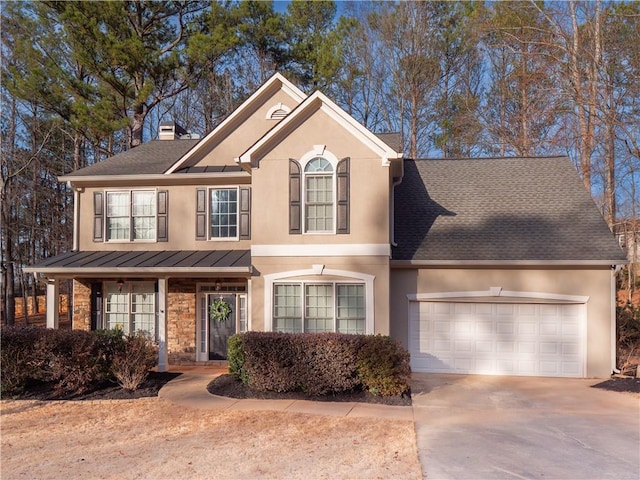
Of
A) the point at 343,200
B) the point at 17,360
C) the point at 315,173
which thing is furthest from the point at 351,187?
the point at 17,360

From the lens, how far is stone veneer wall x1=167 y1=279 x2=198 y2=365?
44.0 feet

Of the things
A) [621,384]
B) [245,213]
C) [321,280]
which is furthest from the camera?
[245,213]

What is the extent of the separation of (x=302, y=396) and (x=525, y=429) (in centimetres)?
399

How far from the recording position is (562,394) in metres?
10.0

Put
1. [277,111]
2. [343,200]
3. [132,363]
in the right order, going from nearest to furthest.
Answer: [132,363]
[343,200]
[277,111]

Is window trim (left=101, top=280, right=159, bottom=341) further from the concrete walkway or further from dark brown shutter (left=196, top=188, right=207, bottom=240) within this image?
the concrete walkway

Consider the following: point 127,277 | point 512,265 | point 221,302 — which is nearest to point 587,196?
point 512,265

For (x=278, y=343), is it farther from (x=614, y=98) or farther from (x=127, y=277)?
(x=614, y=98)

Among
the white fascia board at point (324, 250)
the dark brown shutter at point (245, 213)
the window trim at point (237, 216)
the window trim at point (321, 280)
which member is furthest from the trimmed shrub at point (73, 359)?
the dark brown shutter at point (245, 213)

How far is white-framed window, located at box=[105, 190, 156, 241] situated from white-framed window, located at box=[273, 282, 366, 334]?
4503mm

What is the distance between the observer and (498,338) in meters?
12.0

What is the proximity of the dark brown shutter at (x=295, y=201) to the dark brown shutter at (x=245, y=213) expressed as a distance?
6.68 ft

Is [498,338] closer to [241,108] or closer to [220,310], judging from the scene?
[220,310]

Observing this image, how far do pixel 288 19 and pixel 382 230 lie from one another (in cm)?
1652
